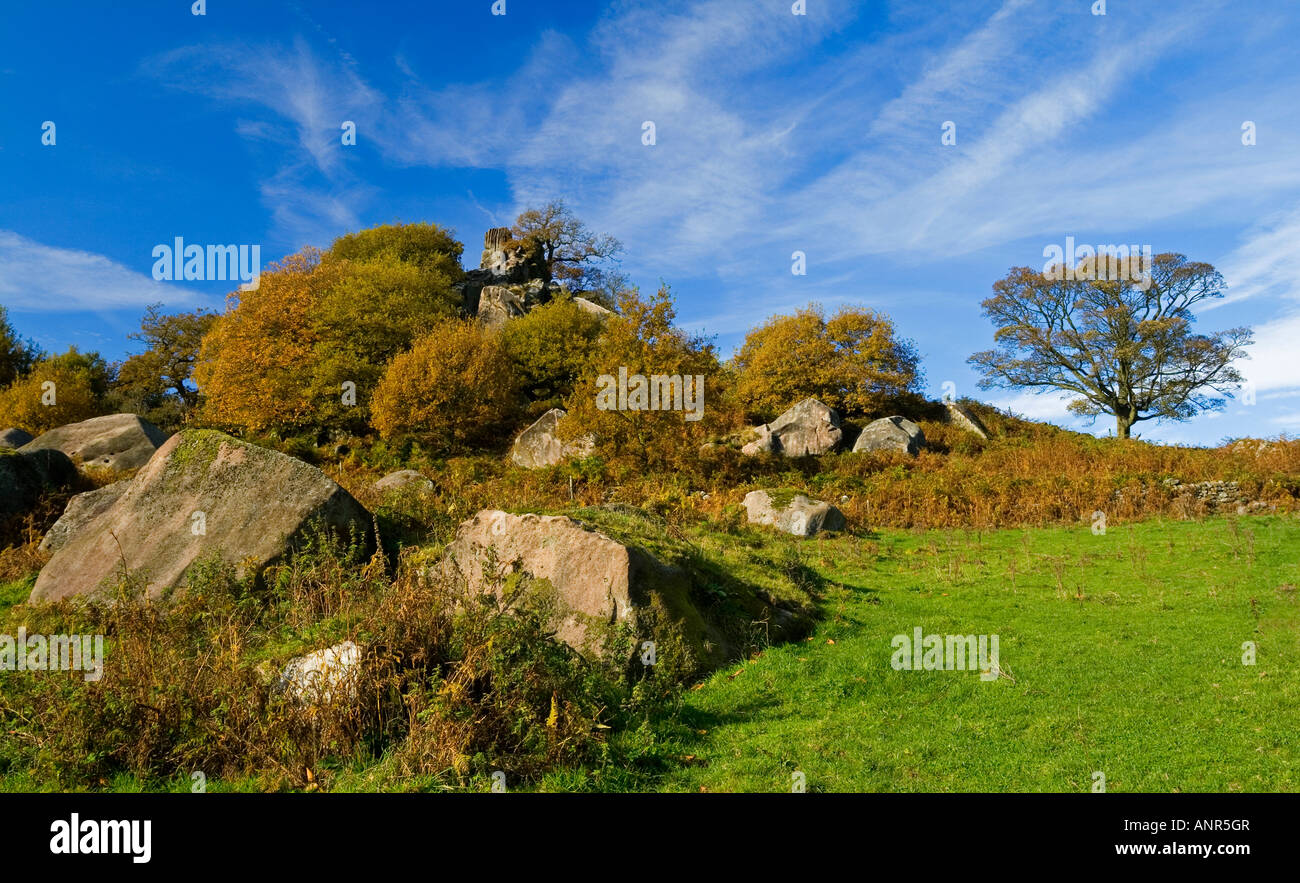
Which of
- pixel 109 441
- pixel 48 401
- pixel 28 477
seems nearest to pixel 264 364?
pixel 48 401

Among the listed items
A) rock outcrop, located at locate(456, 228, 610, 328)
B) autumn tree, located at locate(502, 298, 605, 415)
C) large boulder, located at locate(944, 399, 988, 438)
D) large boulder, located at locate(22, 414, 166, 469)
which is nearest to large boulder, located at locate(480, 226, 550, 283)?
rock outcrop, located at locate(456, 228, 610, 328)

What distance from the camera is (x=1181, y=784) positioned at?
5621 millimetres

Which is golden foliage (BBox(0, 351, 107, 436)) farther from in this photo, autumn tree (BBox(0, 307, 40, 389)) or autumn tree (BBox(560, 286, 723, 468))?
autumn tree (BBox(560, 286, 723, 468))

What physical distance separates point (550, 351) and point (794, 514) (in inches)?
811

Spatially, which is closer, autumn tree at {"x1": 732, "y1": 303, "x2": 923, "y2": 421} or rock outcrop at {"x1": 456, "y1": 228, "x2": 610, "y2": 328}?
autumn tree at {"x1": 732, "y1": 303, "x2": 923, "y2": 421}

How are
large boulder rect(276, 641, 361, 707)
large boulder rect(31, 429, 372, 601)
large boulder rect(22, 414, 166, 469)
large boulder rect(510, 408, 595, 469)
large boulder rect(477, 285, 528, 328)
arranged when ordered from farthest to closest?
1. large boulder rect(477, 285, 528, 328)
2. large boulder rect(510, 408, 595, 469)
3. large boulder rect(22, 414, 166, 469)
4. large boulder rect(31, 429, 372, 601)
5. large boulder rect(276, 641, 361, 707)

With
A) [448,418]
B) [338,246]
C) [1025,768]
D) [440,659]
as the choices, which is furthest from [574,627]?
[338,246]

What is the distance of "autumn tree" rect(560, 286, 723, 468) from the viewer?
2486 centimetres

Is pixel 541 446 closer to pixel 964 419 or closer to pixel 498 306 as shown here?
pixel 498 306

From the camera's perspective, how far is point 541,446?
95.2 ft

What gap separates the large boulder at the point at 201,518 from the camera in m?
10.7

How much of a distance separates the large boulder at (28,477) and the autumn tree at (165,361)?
28.3m

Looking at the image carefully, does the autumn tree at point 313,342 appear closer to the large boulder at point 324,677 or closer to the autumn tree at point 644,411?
the autumn tree at point 644,411

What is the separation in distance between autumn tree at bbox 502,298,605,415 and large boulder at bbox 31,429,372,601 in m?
24.5
